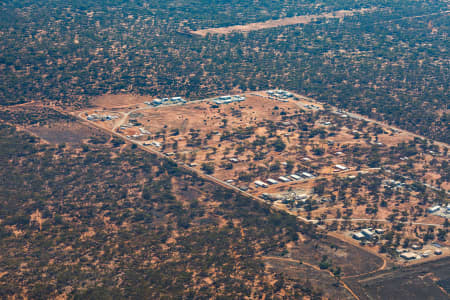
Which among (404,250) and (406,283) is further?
(404,250)

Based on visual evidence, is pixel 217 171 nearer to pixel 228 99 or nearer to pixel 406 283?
pixel 406 283

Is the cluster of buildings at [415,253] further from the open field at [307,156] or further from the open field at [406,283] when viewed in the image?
the open field at [406,283]

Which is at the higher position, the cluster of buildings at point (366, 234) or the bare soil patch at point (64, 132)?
the cluster of buildings at point (366, 234)

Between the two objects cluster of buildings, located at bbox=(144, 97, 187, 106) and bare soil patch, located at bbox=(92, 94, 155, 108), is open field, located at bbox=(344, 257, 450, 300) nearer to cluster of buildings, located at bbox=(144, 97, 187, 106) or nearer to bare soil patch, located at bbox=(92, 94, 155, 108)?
cluster of buildings, located at bbox=(144, 97, 187, 106)

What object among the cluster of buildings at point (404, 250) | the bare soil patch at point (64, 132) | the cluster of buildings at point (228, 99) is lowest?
the cluster of buildings at point (228, 99)

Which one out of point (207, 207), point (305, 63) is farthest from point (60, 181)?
point (305, 63)

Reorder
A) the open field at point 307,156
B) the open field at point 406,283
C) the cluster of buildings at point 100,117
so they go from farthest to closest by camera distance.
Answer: the cluster of buildings at point 100,117, the open field at point 307,156, the open field at point 406,283

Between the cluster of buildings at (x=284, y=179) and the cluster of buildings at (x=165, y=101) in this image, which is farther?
the cluster of buildings at (x=165, y=101)

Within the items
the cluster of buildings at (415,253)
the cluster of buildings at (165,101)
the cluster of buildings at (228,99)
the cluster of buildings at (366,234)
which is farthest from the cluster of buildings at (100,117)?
the cluster of buildings at (415,253)

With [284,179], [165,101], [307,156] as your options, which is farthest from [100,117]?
[284,179]
